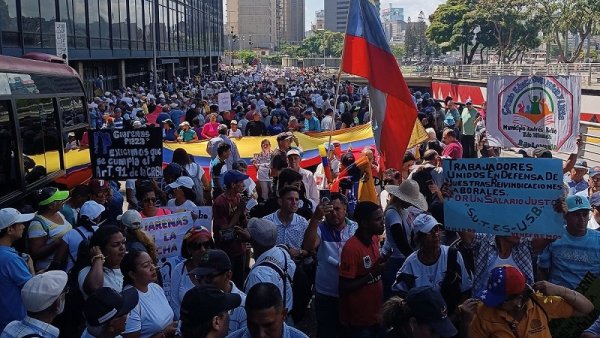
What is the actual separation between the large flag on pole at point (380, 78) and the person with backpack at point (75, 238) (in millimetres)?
2922

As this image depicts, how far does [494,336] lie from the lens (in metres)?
3.45

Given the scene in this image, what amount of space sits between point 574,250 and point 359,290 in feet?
5.05

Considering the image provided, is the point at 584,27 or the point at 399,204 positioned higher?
the point at 584,27

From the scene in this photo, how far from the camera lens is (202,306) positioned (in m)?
2.96

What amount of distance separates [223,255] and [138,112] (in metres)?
14.9

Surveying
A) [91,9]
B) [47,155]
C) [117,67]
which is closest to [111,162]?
[47,155]

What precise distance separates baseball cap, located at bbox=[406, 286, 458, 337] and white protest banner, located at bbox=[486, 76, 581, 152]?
16.6ft

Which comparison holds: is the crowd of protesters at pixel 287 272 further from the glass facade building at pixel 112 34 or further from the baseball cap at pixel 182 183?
the glass facade building at pixel 112 34

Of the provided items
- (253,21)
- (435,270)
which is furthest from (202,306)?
(253,21)

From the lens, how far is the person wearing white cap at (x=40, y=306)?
3.39 m

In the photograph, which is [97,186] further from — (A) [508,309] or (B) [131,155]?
(A) [508,309]

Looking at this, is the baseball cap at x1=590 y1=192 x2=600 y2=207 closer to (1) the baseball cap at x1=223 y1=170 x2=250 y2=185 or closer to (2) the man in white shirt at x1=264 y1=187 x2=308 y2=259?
(2) the man in white shirt at x1=264 y1=187 x2=308 y2=259

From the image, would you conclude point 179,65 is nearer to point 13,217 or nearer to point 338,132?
point 338,132

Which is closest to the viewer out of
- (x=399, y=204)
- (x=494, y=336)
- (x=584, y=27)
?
(x=494, y=336)
